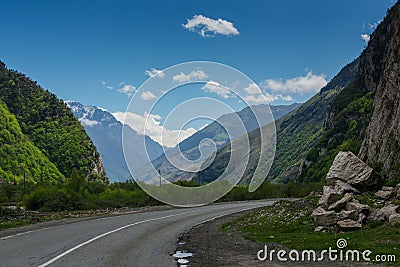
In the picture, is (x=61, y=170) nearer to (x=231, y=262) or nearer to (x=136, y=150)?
(x=136, y=150)

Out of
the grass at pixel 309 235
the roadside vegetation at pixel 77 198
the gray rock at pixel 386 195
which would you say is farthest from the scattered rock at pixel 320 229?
the roadside vegetation at pixel 77 198

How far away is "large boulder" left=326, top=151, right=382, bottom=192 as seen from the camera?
1822cm

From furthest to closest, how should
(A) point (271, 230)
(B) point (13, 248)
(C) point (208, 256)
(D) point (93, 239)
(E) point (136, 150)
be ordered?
(E) point (136, 150) < (A) point (271, 230) < (D) point (93, 239) < (B) point (13, 248) < (C) point (208, 256)

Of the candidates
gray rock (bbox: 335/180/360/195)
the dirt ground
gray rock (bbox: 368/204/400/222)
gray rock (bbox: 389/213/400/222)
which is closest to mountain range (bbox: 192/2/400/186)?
gray rock (bbox: 335/180/360/195)

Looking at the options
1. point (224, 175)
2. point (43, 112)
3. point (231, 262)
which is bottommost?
point (231, 262)

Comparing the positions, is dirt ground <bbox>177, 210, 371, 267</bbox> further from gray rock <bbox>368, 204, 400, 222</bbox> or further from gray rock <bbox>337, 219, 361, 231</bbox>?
gray rock <bbox>368, 204, 400, 222</bbox>

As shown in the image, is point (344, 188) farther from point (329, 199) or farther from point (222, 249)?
point (222, 249)

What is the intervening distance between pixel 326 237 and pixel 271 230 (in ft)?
12.5

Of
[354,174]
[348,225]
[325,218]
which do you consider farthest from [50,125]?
[348,225]

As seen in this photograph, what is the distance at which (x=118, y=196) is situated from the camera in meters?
39.0

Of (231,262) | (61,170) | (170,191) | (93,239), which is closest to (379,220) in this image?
(231,262)

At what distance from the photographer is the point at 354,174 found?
18.8 meters

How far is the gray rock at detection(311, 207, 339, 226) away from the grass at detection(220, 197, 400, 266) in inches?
12.7

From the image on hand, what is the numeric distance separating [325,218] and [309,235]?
40.5 inches
